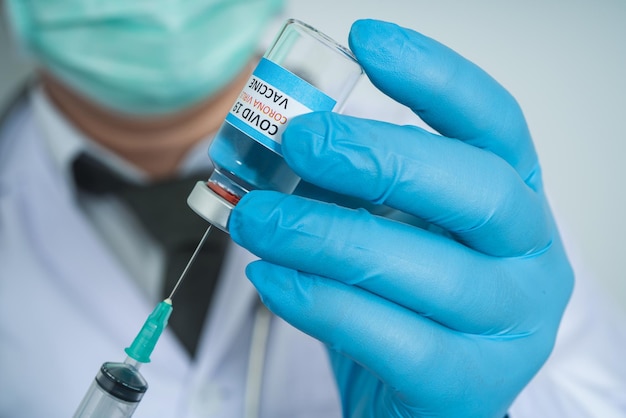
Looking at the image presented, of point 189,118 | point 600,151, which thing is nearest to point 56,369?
point 189,118

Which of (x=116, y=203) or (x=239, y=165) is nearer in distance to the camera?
(x=239, y=165)

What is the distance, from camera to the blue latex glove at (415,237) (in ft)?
2.16

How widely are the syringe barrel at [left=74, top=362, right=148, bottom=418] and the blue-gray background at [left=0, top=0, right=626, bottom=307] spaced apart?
1.03 meters

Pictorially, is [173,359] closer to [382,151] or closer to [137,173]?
[137,173]

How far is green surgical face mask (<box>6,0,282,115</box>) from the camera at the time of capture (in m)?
1.17

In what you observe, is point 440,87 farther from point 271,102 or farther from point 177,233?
point 177,233

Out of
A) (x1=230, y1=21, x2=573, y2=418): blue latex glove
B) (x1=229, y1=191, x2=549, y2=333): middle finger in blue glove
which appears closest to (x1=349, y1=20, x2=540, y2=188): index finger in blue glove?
(x1=230, y1=21, x2=573, y2=418): blue latex glove

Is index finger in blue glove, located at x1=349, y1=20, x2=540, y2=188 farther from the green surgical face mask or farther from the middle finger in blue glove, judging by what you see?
the green surgical face mask

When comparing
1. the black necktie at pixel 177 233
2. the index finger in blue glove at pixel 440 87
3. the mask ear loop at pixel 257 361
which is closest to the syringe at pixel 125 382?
the index finger in blue glove at pixel 440 87

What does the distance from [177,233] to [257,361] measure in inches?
13.0

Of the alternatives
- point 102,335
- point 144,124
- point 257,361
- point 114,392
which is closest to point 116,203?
point 144,124

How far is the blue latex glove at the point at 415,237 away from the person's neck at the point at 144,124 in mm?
776

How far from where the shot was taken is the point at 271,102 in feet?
2.05

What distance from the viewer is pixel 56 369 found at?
1211 mm
